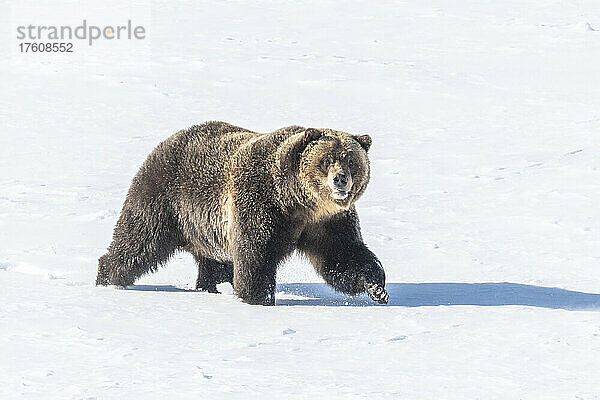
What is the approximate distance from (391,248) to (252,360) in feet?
12.6

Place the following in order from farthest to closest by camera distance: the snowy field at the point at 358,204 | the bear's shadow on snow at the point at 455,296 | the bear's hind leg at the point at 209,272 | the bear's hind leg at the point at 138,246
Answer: the bear's hind leg at the point at 209,272
the bear's hind leg at the point at 138,246
the bear's shadow on snow at the point at 455,296
the snowy field at the point at 358,204

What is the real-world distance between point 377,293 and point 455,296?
551 millimetres

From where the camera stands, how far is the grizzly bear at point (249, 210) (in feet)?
23.2

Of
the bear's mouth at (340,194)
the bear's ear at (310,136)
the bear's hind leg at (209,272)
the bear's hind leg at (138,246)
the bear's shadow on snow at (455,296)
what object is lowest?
the bear's shadow on snow at (455,296)

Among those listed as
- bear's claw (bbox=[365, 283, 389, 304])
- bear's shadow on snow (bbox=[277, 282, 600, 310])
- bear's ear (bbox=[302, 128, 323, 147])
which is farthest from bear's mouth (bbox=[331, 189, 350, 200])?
bear's shadow on snow (bbox=[277, 282, 600, 310])

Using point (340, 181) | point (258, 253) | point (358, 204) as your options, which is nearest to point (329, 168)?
point (340, 181)

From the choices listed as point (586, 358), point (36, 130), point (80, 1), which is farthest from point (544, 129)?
point (80, 1)

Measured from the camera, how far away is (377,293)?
282 inches

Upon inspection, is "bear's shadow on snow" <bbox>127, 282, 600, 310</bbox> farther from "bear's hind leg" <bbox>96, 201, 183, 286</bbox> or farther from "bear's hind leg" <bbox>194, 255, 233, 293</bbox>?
"bear's hind leg" <bbox>194, 255, 233, 293</bbox>

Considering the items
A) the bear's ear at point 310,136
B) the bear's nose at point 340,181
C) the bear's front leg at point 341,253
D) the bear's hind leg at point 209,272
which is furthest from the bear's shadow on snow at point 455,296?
the bear's ear at point 310,136

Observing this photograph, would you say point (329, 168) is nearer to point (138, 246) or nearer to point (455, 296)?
point (455, 296)

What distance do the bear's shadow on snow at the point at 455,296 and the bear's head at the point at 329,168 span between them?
2.57ft

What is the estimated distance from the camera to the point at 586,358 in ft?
17.7

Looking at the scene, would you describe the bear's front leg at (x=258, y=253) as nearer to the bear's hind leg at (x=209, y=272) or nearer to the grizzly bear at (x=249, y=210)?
the grizzly bear at (x=249, y=210)
